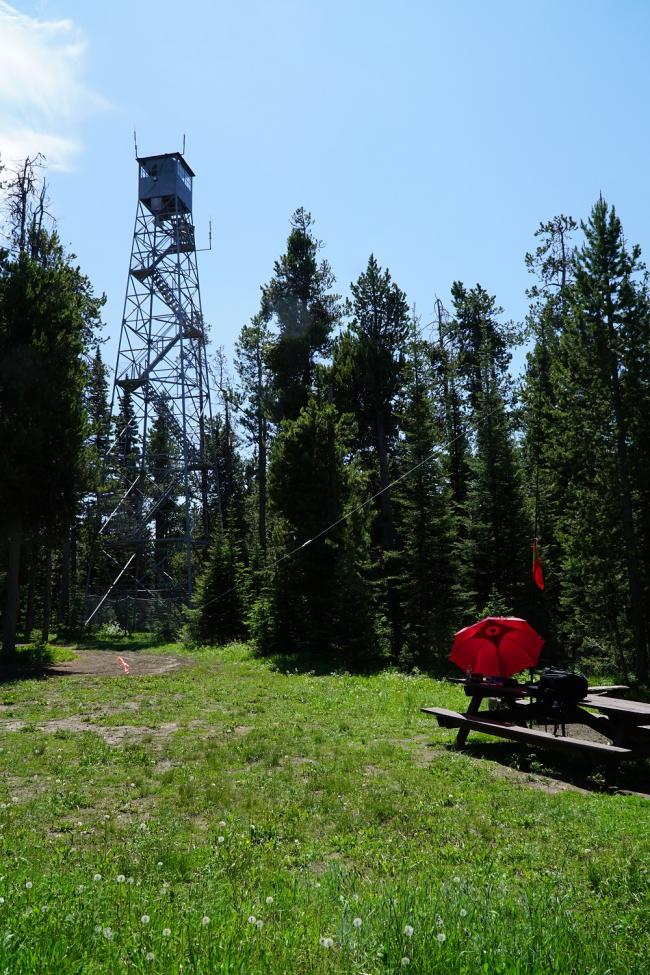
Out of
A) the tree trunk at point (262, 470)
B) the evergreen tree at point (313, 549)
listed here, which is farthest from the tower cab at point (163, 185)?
the evergreen tree at point (313, 549)

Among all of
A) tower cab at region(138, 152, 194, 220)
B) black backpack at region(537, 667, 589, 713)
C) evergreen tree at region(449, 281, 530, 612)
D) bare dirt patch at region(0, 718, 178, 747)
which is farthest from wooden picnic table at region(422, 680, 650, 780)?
tower cab at region(138, 152, 194, 220)

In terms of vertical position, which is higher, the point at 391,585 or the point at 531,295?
the point at 531,295

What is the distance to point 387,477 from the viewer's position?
2864 cm

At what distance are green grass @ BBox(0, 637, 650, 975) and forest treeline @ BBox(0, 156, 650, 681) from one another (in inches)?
362

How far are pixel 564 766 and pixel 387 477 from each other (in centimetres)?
2060

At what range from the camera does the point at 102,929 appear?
11.1 ft

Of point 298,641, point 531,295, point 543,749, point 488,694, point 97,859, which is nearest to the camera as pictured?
point 97,859

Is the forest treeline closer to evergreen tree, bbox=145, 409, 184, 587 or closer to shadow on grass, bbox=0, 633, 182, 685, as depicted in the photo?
shadow on grass, bbox=0, 633, 182, 685

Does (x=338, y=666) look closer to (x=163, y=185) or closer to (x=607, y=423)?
(x=607, y=423)

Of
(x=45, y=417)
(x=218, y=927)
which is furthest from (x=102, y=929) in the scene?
(x=45, y=417)

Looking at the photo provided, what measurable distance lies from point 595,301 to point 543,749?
51.7ft

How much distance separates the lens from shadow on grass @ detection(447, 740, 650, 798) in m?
7.64

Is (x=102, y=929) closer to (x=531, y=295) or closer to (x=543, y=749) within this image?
(x=543, y=749)

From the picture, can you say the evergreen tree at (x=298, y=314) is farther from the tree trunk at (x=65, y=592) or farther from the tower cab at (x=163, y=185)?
the tree trunk at (x=65, y=592)
